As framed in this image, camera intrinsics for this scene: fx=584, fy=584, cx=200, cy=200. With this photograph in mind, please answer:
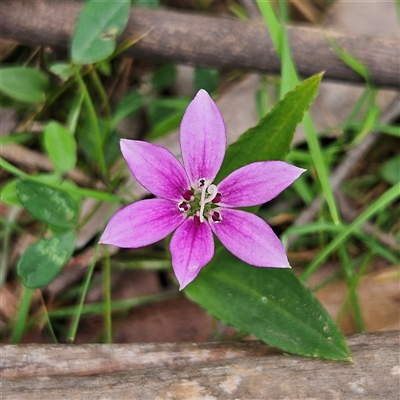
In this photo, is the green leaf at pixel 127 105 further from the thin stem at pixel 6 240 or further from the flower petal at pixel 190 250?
the flower petal at pixel 190 250

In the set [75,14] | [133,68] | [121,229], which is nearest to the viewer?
[121,229]

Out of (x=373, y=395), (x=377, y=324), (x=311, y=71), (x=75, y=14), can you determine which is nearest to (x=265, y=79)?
(x=311, y=71)

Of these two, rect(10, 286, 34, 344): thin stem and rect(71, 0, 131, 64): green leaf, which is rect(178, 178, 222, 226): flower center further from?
rect(10, 286, 34, 344): thin stem

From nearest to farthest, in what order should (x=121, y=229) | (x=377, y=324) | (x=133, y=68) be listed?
(x=121, y=229), (x=377, y=324), (x=133, y=68)

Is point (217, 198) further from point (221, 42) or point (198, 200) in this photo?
point (221, 42)

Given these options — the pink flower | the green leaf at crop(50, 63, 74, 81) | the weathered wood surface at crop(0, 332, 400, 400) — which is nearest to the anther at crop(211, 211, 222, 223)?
the pink flower

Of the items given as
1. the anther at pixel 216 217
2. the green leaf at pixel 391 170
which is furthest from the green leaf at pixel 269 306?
the green leaf at pixel 391 170

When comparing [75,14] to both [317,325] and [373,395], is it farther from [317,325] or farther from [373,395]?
[373,395]
